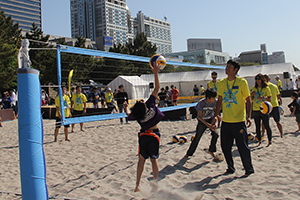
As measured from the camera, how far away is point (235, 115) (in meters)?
3.30

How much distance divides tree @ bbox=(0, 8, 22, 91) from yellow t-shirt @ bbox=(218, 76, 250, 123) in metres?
20.0

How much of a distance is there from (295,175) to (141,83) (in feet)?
54.9

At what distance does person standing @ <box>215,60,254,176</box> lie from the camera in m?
3.29

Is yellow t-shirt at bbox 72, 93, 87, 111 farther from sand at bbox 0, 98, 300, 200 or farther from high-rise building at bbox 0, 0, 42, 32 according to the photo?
high-rise building at bbox 0, 0, 42, 32

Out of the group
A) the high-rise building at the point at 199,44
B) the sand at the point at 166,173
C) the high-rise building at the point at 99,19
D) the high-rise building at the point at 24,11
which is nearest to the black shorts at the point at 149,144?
the sand at the point at 166,173

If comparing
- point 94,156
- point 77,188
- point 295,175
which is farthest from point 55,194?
point 295,175

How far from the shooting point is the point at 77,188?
3.24 m

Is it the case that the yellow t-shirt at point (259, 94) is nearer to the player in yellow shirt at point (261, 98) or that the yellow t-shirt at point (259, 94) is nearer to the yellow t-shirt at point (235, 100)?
the player in yellow shirt at point (261, 98)

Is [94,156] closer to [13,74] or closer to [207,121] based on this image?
[207,121]

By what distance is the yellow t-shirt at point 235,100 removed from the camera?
10.8 ft

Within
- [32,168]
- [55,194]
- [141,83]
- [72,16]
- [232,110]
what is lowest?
[55,194]

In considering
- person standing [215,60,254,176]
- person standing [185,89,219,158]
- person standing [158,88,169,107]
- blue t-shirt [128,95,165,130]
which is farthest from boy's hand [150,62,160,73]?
person standing [158,88,169,107]

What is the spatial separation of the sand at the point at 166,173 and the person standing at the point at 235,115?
0.91 ft

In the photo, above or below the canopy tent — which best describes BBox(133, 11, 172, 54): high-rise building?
above
